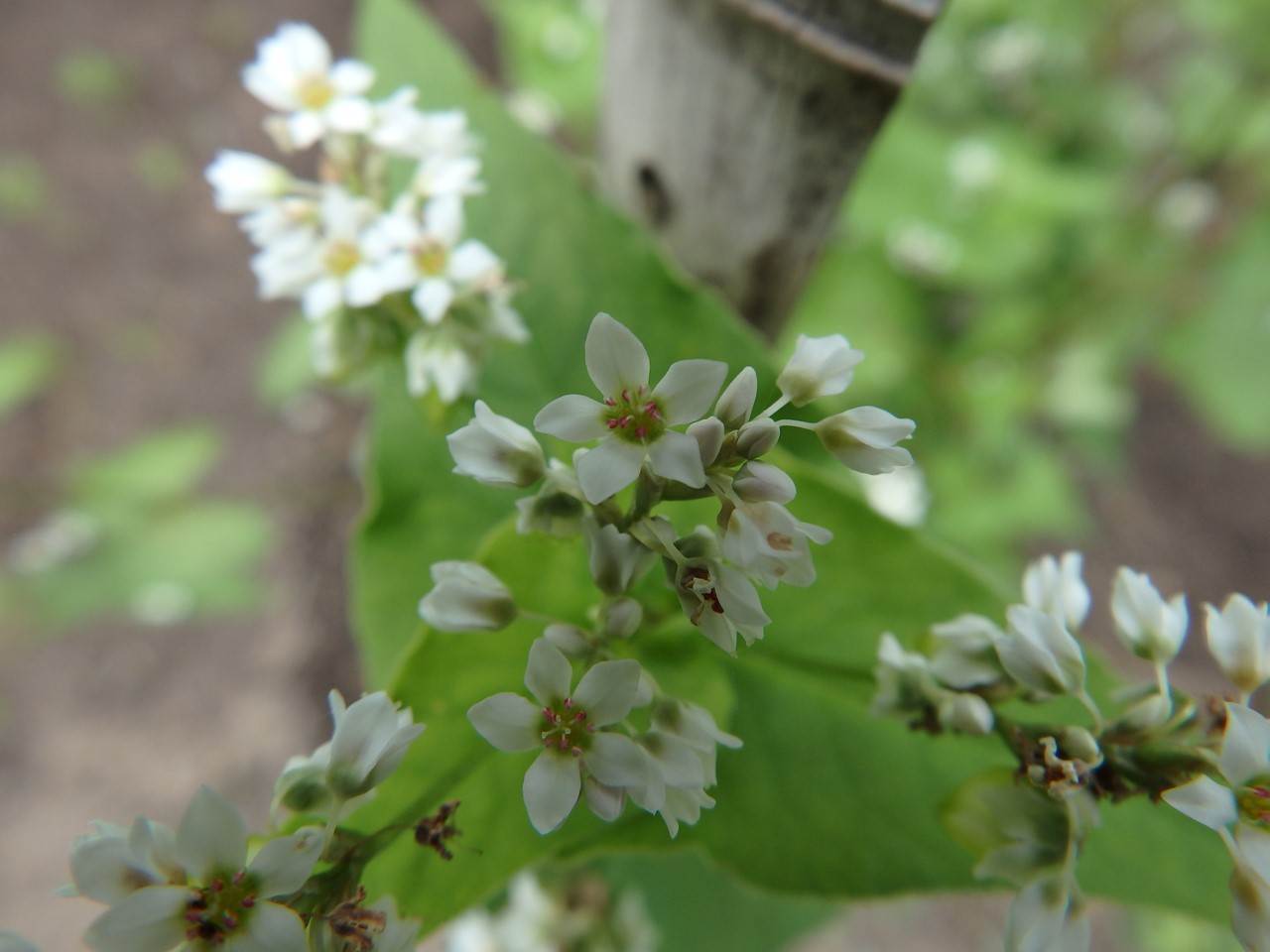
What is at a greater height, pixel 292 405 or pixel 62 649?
pixel 292 405

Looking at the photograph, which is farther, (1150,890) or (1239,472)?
(1239,472)

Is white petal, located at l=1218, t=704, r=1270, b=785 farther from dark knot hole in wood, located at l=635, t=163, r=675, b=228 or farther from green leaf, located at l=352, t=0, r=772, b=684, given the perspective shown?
dark knot hole in wood, located at l=635, t=163, r=675, b=228

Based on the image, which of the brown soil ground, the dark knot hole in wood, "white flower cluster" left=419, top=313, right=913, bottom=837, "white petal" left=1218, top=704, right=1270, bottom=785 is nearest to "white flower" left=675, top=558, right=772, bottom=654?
"white flower cluster" left=419, top=313, right=913, bottom=837

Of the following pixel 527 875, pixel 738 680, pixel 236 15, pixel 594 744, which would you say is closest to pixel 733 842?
pixel 738 680

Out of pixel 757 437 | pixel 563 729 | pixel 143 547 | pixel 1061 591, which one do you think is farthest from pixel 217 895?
pixel 143 547

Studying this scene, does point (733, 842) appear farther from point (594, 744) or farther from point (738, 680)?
point (594, 744)

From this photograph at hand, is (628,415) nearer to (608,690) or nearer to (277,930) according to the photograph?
(608,690)

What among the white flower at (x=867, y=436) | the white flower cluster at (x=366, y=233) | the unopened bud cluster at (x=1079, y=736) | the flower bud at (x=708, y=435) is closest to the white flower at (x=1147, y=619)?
the unopened bud cluster at (x=1079, y=736)
